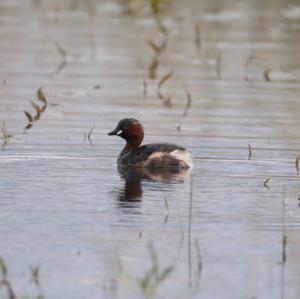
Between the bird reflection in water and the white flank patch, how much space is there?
9cm

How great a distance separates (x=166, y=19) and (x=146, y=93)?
11443 mm

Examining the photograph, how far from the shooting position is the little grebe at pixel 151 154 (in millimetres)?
12484

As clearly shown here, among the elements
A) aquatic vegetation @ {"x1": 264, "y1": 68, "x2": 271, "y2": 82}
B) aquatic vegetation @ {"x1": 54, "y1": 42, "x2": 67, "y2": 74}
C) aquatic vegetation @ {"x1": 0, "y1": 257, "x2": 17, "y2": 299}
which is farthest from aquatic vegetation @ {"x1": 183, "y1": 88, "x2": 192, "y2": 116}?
aquatic vegetation @ {"x1": 0, "y1": 257, "x2": 17, "y2": 299}

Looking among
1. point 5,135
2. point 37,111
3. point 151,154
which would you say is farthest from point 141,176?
point 37,111

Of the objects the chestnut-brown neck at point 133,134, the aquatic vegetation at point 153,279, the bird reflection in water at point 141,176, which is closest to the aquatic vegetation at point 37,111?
the chestnut-brown neck at point 133,134

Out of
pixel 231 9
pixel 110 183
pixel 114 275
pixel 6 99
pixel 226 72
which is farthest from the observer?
pixel 231 9

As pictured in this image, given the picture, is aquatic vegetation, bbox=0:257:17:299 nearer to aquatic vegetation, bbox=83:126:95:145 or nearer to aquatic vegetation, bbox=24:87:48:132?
aquatic vegetation, bbox=83:126:95:145

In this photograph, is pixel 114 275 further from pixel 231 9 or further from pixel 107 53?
pixel 231 9

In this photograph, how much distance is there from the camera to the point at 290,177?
1197 cm

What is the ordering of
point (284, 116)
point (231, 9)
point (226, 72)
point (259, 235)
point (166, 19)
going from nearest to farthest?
point (259, 235) → point (284, 116) → point (226, 72) → point (166, 19) → point (231, 9)

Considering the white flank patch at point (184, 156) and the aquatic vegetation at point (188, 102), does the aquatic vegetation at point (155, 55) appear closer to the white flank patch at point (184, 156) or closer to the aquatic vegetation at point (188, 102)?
the aquatic vegetation at point (188, 102)

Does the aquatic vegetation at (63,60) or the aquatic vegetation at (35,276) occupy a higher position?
the aquatic vegetation at (63,60)

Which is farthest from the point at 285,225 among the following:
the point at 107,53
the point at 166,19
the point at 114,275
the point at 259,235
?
the point at 166,19

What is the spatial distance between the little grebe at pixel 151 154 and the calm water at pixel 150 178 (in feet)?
0.62
